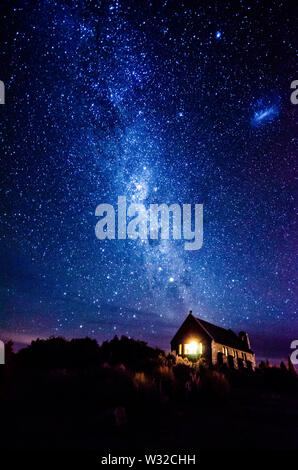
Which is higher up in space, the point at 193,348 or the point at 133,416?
the point at 133,416

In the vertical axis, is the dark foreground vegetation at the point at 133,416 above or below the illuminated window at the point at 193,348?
above

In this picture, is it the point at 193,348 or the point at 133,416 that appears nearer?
the point at 133,416

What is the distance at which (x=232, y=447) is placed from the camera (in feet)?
13.8

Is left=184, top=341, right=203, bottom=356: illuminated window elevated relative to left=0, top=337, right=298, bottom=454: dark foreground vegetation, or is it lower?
lower

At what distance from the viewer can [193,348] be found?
2672 centimetres

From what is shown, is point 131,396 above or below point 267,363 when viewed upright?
above

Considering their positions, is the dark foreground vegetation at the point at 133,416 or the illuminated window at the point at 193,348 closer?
the dark foreground vegetation at the point at 133,416

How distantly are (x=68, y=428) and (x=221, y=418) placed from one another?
11.0 ft

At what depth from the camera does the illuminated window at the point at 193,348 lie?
85.4ft

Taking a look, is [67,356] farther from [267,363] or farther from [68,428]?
[267,363]

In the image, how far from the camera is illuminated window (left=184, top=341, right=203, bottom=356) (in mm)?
26016

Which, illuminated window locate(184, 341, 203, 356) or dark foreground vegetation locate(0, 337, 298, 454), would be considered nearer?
dark foreground vegetation locate(0, 337, 298, 454)
